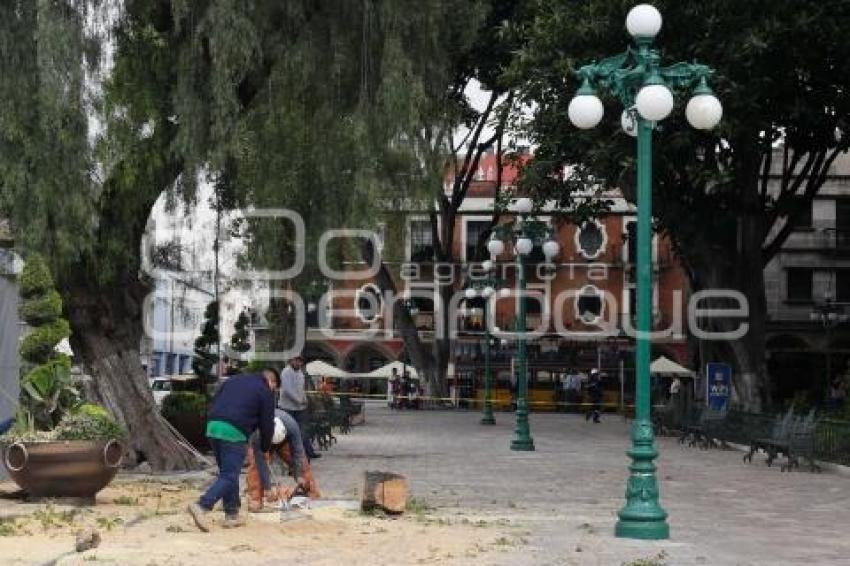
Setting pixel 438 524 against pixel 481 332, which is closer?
pixel 438 524

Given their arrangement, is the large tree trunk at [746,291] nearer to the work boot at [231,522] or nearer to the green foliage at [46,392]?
the green foliage at [46,392]

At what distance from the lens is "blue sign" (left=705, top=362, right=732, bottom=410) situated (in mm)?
30109

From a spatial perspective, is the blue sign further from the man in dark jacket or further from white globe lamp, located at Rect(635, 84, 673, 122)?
the man in dark jacket

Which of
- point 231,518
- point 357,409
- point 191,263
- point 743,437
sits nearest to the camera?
point 231,518

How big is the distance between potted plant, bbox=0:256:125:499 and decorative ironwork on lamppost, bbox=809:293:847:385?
4048 centimetres

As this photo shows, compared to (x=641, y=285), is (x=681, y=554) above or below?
below

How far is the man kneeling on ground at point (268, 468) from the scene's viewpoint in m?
12.3

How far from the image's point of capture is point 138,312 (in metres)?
17.0

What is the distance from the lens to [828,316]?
163 ft

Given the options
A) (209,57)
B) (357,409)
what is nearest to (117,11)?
(209,57)

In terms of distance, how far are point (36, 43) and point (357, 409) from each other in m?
20.4

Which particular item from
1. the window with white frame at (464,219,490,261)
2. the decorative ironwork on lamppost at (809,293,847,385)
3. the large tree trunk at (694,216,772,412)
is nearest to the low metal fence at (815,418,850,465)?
the large tree trunk at (694,216,772,412)

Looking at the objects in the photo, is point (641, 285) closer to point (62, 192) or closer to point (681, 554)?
point (681, 554)

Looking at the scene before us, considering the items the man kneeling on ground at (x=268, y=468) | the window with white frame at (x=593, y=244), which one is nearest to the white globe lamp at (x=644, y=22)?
the man kneeling on ground at (x=268, y=468)
